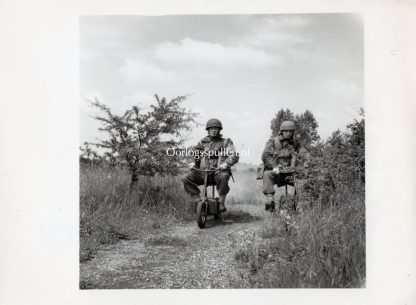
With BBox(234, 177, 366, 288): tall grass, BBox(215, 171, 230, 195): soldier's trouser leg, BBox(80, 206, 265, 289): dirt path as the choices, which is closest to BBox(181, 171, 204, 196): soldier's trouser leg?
BBox(215, 171, 230, 195): soldier's trouser leg

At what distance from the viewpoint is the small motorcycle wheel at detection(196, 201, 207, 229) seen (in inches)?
206

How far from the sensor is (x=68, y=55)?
472 centimetres

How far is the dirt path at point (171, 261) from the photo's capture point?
452 centimetres

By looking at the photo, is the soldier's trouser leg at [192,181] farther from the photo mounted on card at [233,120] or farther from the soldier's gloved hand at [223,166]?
the photo mounted on card at [233,120]

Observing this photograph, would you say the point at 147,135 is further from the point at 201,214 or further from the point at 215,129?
the point at 201,214

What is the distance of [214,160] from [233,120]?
2.38 feet

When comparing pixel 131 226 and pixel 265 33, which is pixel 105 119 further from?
pixel 265 33

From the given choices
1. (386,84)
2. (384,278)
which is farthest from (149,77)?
(384,278)

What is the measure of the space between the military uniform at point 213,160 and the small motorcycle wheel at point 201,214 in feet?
0.78

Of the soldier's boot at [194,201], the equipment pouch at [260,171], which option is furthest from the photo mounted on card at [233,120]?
the soldier's boot at [194,201]

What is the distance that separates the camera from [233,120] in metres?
4.89

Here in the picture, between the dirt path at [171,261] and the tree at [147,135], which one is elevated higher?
the tree at [147,135]

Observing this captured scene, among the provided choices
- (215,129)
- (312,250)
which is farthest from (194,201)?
(312,250)

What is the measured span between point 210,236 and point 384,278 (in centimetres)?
194
